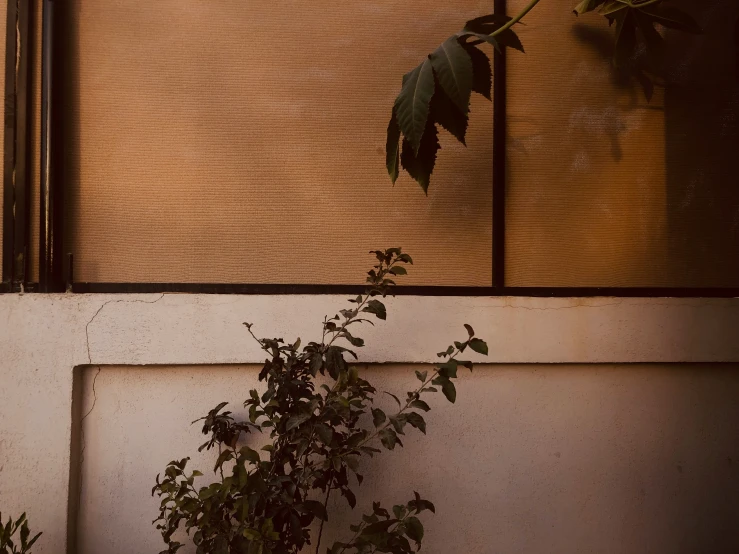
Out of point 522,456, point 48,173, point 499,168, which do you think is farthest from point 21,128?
point 522,456

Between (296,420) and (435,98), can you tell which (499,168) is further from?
(296,420)

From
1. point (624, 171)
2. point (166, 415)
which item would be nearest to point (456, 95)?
point (624, 171)

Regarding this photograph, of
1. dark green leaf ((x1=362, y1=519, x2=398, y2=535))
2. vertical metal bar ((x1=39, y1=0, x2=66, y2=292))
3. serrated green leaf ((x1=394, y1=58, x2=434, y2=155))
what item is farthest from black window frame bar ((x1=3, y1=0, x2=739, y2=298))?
dark green leaf ((x1=362, y1=519, x2=398, y2=535))

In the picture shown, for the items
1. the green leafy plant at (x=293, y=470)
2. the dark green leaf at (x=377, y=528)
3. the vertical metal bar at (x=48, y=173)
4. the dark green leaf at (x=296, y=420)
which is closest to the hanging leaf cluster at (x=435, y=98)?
the green leafy plant at (x=293, y=470)

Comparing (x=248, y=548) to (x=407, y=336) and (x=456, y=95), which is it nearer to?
(x=407, y=336)

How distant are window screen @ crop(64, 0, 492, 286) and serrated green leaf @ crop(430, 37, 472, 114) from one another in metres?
0.78

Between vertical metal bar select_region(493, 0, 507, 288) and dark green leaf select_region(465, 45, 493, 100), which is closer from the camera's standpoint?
dark green leaf select_region(465, 45, 493, 100)

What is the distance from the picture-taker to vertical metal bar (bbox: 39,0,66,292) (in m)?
2.23

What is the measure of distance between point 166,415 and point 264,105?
129 centimetres

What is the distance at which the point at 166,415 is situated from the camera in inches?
87.7

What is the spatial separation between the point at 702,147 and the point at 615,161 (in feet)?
1.30

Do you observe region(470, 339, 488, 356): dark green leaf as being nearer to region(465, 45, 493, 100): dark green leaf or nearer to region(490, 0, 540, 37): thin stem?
region(465, 45, 493, 100): dark green leaf

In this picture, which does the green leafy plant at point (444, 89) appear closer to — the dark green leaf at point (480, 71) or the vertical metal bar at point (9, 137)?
the dark green leaf at point (480, 71)

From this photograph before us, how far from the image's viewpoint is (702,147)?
2.51 metres
